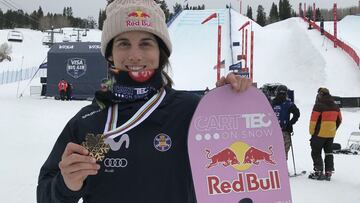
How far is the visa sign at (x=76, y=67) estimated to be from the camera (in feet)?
76.4

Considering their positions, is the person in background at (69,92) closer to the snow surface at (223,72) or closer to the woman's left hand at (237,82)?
the snow surface at (223,72)

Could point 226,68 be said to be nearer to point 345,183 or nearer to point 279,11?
point 345,183

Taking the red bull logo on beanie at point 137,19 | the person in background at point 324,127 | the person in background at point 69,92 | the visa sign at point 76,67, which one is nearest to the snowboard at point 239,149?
the red bull logo on beanie at point 137,19

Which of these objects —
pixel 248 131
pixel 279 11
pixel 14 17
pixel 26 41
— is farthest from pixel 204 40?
pixel 14 17

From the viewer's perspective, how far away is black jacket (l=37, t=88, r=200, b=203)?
5.27ft

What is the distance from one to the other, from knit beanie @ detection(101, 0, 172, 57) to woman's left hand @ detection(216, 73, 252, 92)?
271 mm

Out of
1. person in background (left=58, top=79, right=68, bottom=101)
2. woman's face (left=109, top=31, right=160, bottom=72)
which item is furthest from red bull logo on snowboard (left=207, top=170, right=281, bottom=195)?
person in background (left=58, top=79, right=68, bottom=101)

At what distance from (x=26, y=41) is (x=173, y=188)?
231 ft

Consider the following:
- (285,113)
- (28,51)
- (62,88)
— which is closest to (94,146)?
(285,113)

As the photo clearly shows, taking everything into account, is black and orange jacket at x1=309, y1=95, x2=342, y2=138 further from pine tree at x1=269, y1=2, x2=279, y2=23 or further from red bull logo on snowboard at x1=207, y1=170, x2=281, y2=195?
pine tree at x1=269, y1=2, x2=279, y2=23

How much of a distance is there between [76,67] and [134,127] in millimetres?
22409

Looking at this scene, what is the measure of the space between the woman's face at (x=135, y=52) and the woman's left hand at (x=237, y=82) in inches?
10.8

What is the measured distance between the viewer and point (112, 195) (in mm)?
1615

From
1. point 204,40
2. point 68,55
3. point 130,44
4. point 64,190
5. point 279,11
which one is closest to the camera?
point 64,190
